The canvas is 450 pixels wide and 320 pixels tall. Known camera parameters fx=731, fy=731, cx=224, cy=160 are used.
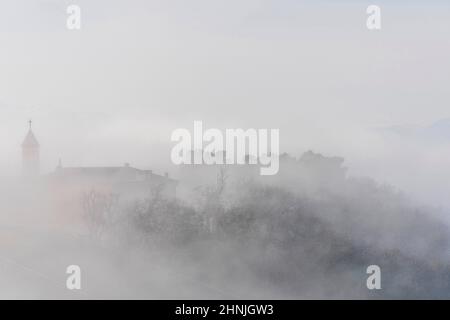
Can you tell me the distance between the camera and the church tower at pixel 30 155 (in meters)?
15.6

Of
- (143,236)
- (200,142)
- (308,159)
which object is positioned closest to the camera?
(200,142)

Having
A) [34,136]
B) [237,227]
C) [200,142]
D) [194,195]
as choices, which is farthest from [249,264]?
[34,136]

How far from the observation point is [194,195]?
17391 mm

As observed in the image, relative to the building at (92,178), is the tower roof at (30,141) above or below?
above

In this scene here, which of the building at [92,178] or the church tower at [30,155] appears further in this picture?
the building at [92,178]

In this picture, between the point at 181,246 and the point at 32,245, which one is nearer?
the point at 32,245

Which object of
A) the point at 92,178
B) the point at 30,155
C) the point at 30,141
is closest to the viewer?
the point at 30,141

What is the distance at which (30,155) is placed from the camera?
1576 centimetres

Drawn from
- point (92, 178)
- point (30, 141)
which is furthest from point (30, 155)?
point (92, 178)

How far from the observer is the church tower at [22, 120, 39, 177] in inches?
614

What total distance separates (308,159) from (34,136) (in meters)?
6.07

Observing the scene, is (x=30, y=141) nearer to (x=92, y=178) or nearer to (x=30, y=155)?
(x=30, y=155)
